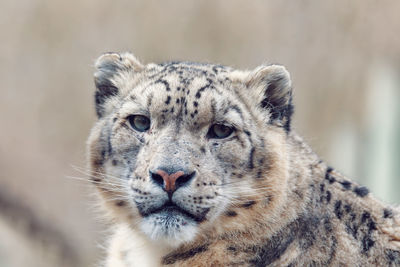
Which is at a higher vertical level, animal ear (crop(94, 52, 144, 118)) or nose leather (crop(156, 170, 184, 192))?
animal ear (crop(94, 52, 144, 118))

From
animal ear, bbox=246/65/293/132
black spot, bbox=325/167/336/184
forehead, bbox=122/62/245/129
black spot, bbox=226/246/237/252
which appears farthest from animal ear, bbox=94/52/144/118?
black spot, bbox=325/167/336/184

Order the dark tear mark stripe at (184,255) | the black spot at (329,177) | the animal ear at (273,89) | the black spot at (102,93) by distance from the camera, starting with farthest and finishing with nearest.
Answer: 1. the black spot at (102,93)
2. the animal ear at (273,89)
3. the black spot at (329,177)
4. the dark tear mark stripe at (184,255)

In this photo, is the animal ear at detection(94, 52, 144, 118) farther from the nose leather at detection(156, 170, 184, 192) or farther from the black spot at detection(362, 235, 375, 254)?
A: the black spot at detection(362, 235, 375, 254)

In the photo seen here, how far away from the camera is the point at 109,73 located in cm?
566

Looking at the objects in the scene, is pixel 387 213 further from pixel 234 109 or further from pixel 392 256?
pixel 234 109

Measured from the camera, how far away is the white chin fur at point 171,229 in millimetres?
4668

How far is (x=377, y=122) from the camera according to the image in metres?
13.2

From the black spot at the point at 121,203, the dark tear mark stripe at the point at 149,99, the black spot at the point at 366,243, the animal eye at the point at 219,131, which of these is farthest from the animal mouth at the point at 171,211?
the black spot at the point at 366,243

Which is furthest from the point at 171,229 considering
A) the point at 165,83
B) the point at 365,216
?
the point at 365,216

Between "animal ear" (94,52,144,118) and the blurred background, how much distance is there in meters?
5.75

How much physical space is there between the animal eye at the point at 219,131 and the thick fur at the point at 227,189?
0.10 feet

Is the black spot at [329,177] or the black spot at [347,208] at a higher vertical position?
the black spot at [329,177]

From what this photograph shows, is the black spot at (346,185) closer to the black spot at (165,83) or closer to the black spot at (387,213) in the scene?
the black spot at (387,213)

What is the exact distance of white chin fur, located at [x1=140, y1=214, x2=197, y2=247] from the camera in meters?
4.67
